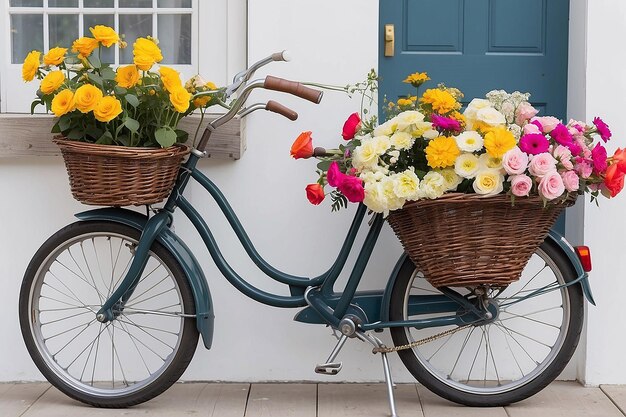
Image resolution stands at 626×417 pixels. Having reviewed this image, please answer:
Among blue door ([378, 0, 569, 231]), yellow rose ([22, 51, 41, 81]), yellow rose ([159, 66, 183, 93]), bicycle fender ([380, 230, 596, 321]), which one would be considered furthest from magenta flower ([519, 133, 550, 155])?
yellow rose ([22, 51, 41, 81])

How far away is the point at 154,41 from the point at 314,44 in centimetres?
76

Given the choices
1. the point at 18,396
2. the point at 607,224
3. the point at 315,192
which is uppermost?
the point at 315,192

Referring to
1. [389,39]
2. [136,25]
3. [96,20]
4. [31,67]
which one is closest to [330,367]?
[389,39]

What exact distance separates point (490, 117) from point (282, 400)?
142 centimetres

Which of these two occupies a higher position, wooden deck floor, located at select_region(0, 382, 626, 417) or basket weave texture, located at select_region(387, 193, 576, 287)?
basket weave texture, located at select_region(387, 193, 576, 287)

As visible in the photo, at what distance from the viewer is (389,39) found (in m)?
4.34

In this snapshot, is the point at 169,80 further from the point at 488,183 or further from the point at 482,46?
the point at 482,46

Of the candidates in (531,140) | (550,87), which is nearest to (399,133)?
(531,140)

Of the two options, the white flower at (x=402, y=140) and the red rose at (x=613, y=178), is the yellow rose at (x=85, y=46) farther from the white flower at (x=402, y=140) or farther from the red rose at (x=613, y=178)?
the red rose at (x=613, y=178)

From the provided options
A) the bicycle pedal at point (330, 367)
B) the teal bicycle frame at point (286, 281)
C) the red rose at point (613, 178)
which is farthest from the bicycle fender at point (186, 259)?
the red rose at point (613, 178)

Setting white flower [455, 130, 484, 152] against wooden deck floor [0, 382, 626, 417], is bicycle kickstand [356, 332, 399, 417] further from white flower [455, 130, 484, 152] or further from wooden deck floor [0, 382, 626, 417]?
white flower [455, 130, 484, 152]

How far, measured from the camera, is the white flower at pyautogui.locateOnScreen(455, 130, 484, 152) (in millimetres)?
3516

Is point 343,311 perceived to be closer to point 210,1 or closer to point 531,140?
point 531,140

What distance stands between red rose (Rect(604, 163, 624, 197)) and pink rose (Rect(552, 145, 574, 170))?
142 mm
